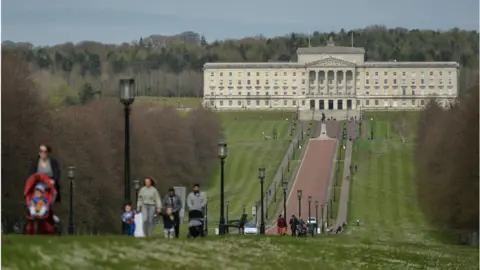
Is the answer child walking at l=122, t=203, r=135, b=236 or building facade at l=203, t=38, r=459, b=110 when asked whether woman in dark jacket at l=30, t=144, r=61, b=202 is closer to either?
child walking at l=122, t=203, r=135, b=236

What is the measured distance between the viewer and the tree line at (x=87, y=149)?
1260 inches

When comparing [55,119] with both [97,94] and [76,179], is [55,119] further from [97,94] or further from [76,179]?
[97,94]

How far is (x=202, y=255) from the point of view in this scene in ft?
42.4

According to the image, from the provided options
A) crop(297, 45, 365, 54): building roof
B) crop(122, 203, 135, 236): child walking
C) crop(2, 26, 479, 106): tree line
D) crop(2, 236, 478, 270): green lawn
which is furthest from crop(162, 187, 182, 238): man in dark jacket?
crop(297, 45, 365, 54): building roof

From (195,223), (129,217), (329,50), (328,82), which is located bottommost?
(195,223)

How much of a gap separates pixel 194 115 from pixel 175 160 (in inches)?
1019

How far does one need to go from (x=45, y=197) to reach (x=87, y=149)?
30.8 meters

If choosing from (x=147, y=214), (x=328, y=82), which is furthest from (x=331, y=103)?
(x=147, y=214)

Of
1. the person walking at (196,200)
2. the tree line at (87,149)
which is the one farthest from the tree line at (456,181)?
the person walking at (196,200)

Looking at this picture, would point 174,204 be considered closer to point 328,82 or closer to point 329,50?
point 328,82

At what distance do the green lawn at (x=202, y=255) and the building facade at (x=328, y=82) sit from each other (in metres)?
136

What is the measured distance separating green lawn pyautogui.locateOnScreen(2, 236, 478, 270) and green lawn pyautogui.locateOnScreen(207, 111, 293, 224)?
31.4 m

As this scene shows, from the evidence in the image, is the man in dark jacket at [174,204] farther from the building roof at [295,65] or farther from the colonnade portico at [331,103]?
the building roof at [295,65]

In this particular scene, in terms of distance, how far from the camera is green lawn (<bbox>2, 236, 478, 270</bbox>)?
1118 cm
